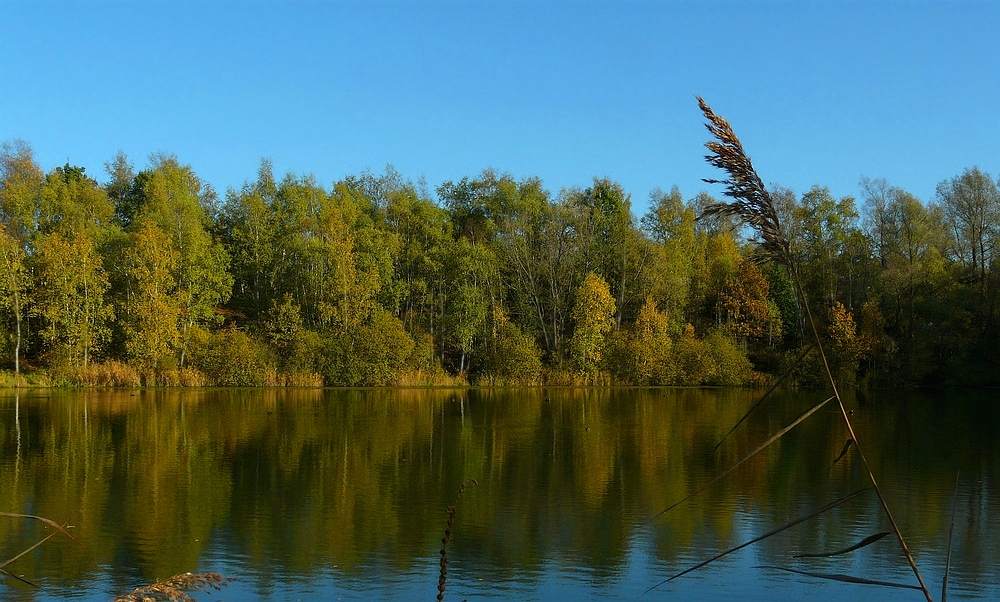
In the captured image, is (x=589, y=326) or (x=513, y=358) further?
(x=589, y=326)

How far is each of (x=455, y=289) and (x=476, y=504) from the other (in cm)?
3935

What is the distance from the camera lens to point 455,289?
54250 millimetres

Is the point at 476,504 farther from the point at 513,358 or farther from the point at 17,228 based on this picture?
the point at 17,228

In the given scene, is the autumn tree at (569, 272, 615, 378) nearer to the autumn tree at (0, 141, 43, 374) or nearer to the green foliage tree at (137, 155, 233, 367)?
the green foliage tree at (137, 155, 233, 367)

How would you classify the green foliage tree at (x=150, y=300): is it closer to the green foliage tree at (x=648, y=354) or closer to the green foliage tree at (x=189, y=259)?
the green foliage tree at (x=189, y=259)

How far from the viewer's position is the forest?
4700 cm

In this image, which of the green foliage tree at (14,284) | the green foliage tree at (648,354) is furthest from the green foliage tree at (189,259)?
the green foliage tree at (648,354)

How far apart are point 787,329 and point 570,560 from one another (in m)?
50.3

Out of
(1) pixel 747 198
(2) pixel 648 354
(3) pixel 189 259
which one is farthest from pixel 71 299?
(1) pixel 747 198

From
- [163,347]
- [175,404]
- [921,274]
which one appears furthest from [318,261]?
[921,274]

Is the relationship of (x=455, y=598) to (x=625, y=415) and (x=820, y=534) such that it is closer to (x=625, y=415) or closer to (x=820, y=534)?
(x=820, y=534)

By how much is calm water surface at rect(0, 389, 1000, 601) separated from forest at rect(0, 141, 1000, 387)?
1841cm

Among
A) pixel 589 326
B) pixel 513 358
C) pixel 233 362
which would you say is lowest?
pixel 233 362

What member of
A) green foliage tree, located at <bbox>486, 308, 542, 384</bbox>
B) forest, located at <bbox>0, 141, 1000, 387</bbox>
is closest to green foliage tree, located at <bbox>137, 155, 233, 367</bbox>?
forest, located at <bbox>0, 141, 1000, 387</bbox>
